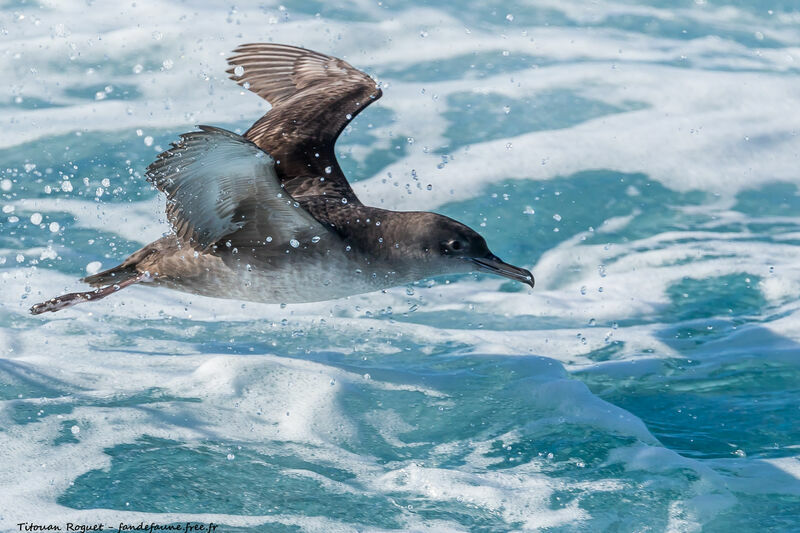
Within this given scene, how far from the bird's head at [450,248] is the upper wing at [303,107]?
56 centimetres

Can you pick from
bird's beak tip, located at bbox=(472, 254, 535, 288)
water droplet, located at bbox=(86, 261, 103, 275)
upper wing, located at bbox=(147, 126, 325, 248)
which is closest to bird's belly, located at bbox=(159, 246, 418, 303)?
upper wing, located at bbox=(147, 126, 325, 248)

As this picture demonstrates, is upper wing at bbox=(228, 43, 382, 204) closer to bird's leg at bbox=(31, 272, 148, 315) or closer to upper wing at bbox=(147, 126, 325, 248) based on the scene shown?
upper wing at bbox=(147, 126, 325, 248)

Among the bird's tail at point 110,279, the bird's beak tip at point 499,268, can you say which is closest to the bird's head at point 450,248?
the bird's beak tip at point 499,268

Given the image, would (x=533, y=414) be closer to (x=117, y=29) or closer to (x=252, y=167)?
(x=252, y=167)

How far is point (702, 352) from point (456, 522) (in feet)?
9.20

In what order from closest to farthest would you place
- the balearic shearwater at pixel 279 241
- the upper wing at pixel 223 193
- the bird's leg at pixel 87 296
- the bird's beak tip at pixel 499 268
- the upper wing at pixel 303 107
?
1. the upper wing at pixel 223 193
2. the balearic shearwater at pixel 279 241
3. the bird's beak tip at pixel 499 268
4. the bird's leg at pixel 87 296
5. the upper wing at pixel 303 107

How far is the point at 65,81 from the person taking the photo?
415 inches

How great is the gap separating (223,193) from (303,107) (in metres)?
1.63

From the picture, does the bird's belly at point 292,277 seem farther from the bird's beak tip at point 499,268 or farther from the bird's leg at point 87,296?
the bird's beak tip at point 499,268

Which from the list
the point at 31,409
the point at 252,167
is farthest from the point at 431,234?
the point at 31,409

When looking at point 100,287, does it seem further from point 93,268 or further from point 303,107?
point 93,268

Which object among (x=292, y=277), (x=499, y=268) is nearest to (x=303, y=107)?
(x=292, y=277)

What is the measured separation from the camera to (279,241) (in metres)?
5.02

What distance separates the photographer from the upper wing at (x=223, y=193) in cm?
431
